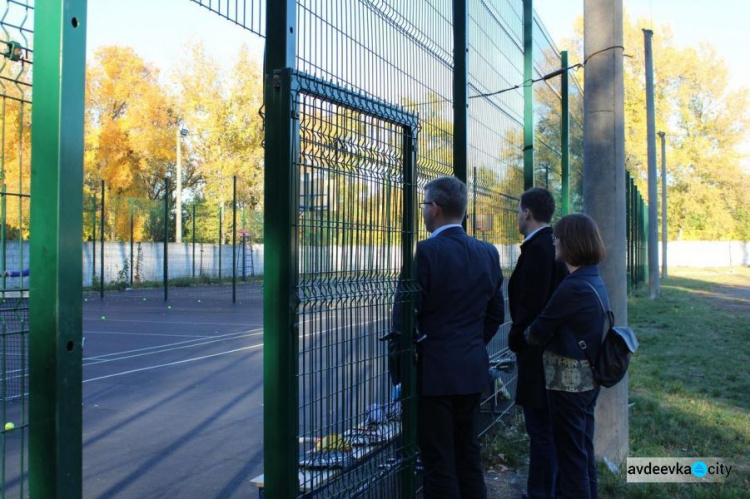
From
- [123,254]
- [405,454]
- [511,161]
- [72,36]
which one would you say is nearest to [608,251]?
[511,161]

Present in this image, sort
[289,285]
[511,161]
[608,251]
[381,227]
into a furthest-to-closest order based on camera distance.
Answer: [511,161], [608,251], [381,227], [289,285]

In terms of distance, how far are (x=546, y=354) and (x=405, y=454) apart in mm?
1054

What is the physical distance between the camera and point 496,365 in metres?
6.27

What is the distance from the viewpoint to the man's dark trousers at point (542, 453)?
460 centimetres

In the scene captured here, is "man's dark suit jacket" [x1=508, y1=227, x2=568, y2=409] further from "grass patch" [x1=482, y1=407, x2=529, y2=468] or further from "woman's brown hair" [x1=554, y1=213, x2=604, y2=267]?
"grass patch" [x1=482, y1=407, x2=529, y2=468]

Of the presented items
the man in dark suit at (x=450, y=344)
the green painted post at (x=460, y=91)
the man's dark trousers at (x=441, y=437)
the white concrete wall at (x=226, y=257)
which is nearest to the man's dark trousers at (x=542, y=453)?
the man in dark suit at (x=450, y=344)

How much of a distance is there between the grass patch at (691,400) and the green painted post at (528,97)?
112 inches

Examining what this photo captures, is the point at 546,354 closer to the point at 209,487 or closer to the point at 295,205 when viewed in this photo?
the point at 295,205

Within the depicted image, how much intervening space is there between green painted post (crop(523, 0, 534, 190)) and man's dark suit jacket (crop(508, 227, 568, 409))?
10.2ft

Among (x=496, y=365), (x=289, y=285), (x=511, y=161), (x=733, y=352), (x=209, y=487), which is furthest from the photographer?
(x=733, y=352)

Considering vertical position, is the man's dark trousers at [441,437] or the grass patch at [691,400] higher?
the man's dark trousers at [441,437]

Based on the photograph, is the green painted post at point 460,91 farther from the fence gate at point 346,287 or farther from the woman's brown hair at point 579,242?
the woman's brown hair at point 579,242

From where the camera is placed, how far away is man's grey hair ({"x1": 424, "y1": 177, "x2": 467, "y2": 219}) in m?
3.90

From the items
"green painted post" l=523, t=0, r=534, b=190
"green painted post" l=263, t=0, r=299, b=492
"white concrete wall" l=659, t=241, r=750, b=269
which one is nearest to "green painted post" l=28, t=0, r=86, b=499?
"green painted post" l=263, t=0, r=299, b=492
